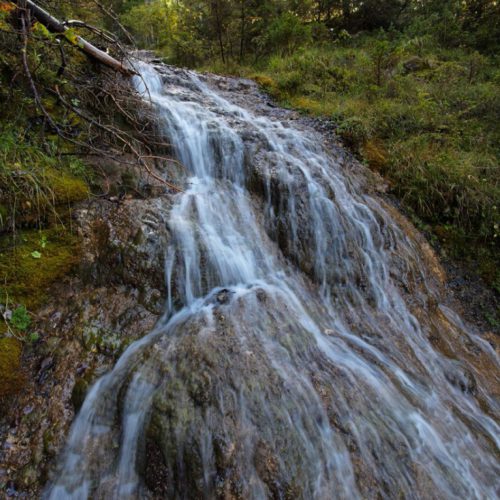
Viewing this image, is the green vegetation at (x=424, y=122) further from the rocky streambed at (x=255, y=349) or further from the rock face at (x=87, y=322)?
the rock face at (x=87, y=322)

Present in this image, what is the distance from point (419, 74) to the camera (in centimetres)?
995

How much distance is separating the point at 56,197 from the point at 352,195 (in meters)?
4.34

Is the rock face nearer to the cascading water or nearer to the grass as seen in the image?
the cascading water

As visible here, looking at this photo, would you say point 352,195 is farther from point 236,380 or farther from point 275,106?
point 275,106

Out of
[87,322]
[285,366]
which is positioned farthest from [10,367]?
[285,366]

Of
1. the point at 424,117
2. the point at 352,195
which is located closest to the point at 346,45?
the point at 424,117

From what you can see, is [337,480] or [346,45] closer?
[337,480]

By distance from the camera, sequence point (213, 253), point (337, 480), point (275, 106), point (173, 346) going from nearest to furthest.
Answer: point (337, 480), point (173, 346), point (213, 253), point (275, 106)

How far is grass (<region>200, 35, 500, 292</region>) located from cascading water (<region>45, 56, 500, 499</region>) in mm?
1157

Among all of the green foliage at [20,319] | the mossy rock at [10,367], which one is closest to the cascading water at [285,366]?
the mossy rock at [10,367]

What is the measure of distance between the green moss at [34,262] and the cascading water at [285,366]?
3.34 ft

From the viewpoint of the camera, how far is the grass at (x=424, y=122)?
5355 mm

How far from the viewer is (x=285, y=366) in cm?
294

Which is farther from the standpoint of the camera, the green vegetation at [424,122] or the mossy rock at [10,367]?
the green vegetation at [424,122]
